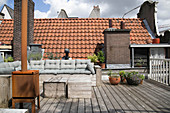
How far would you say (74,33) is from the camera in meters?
9.33

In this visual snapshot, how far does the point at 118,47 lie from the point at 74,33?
383 cm

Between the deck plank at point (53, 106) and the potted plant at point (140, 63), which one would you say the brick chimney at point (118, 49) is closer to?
the potted plant at point (140, 63)

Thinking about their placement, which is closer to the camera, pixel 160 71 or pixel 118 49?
pixel 160 71

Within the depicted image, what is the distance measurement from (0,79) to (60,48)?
5.81 m

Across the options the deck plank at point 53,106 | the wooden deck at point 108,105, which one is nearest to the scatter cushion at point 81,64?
the wooden deck at point 108,105

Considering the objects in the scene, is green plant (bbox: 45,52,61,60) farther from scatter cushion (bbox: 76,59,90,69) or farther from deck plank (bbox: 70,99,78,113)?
deck plank (bbox: 70,99,78,113)

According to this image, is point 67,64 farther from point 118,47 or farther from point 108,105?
point 108,105

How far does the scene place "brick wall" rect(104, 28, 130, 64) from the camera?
700 centimetres

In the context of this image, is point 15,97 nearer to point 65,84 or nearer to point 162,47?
point 65,84

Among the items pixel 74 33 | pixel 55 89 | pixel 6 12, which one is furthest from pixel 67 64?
pixel 6 12

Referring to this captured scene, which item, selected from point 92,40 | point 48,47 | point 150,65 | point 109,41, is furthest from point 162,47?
point 48,47

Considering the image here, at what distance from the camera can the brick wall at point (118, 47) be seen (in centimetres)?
700

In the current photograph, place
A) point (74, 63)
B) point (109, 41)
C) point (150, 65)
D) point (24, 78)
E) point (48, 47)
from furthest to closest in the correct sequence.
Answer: point (48, 47)
point (109, 41)
point (150, 65)
point (74, 63)
point (24, 78)

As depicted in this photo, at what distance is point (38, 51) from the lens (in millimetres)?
7793
